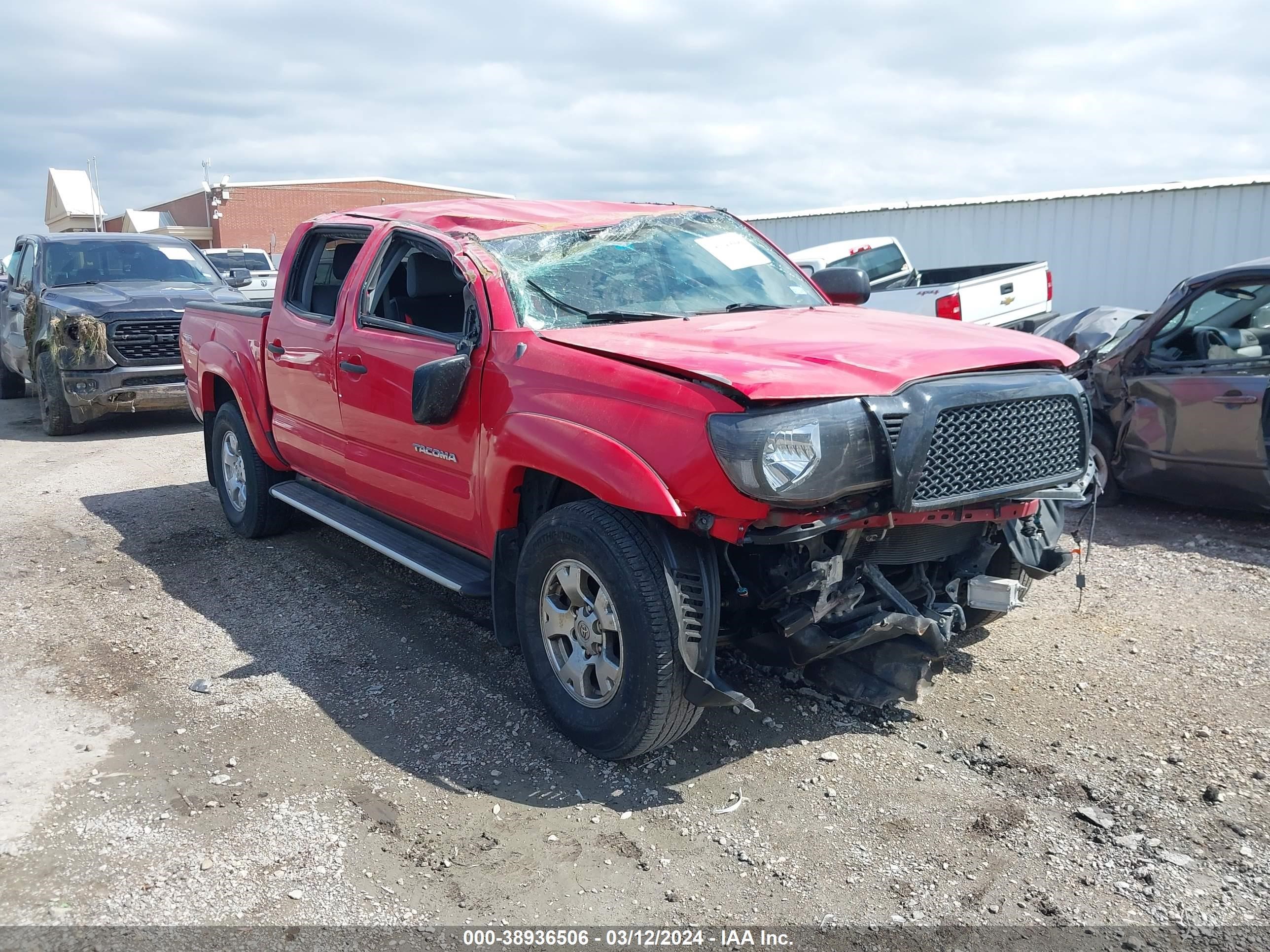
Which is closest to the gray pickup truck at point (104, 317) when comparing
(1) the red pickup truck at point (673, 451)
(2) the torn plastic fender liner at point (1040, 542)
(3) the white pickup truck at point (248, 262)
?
(3) the white pickup truck at point (248, 262)

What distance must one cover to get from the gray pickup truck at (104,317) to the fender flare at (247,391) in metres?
3.30

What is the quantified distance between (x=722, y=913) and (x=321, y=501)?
11.7 feet

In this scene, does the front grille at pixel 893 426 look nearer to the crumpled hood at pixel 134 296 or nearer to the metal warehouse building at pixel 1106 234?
the crumpled hood at pixel 134 296

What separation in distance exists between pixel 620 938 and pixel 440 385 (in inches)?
85.4

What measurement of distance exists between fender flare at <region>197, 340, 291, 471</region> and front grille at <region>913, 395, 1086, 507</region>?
13.8 feet

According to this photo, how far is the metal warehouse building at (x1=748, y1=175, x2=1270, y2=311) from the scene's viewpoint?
15.5 meters

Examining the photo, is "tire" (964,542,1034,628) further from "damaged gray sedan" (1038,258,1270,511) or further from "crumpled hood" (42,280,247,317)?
"crumpled hood" (42,280,247,317)

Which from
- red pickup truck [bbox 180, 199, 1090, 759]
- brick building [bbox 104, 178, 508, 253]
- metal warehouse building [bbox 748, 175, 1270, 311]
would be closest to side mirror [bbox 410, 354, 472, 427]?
red pickup truck [bbox 180, 199, 1090, 759]

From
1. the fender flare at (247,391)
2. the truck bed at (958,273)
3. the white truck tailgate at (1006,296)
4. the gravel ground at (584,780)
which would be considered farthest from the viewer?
the truck bed at (958,273)

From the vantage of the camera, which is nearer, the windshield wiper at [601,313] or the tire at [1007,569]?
the tire at [1007,569]

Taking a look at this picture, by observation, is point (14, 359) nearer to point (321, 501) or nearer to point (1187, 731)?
point (321, 501)

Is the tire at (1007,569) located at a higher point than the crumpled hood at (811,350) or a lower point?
lower

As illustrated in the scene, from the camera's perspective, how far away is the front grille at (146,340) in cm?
1042

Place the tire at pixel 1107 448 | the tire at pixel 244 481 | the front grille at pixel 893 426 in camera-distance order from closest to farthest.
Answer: the front grille at pixel 893 426 < the tire at pixel 244 481 < the tire at pixel 1107 448
